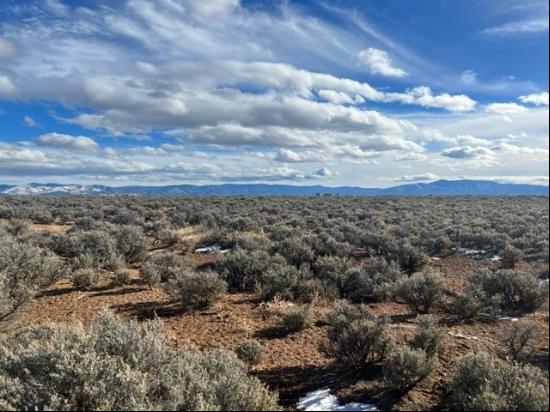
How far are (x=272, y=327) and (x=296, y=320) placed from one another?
649mm

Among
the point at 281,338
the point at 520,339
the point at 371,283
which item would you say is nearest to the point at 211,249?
the point at 371,283

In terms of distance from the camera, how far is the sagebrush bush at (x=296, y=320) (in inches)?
400

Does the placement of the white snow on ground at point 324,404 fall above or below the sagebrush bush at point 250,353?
below

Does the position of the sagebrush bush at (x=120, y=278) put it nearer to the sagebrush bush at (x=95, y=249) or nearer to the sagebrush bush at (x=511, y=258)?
the sagebrush bush at (x=95, y=249)

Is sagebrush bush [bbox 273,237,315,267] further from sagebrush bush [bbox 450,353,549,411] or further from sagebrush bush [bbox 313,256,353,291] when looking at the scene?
sagebrush bush [bbox 450,353,549,411]

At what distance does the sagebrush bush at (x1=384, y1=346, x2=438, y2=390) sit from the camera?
22.2ft

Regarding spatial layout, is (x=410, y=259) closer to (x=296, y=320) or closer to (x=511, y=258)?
(x=511, y=258)

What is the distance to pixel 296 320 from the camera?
10.2 meters

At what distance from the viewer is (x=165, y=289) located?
12633mm

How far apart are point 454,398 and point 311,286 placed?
7.47 m

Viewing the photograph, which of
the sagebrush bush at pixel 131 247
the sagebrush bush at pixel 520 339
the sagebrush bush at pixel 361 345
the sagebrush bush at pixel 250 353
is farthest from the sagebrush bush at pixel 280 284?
the sagebrush bush at pixel 131 247

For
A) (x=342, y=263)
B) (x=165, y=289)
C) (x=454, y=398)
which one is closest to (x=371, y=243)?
(x=342, y=263)

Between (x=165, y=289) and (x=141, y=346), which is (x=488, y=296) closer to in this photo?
(x=165, y=289)

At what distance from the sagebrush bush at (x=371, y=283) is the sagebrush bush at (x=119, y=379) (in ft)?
24.5
